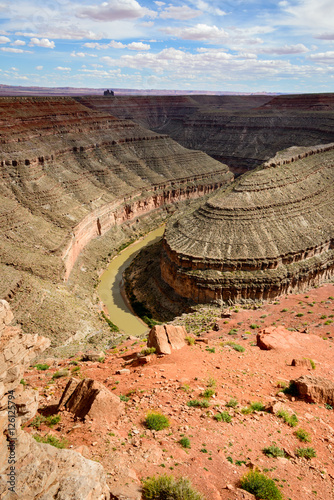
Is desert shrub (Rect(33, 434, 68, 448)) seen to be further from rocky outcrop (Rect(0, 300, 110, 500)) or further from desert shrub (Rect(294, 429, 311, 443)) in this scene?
desert shrub (Rect(294, 429, 311, 443))

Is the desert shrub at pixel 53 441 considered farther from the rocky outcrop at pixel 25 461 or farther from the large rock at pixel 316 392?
the large rock at pixel 316 392

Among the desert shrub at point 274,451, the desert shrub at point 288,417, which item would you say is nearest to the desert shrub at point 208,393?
the desert shrub at point 288,417

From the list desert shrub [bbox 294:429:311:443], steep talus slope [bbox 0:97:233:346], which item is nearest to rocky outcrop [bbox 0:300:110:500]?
desert shrub [bbox 294:429:311:443]

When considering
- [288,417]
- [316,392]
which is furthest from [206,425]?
[316,392]

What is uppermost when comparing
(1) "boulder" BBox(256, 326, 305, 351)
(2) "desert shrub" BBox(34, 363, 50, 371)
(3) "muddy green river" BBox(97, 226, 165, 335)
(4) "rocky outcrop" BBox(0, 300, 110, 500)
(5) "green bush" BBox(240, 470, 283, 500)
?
(4) "rocky outcrop" BBox(0, 300, 110, 500)

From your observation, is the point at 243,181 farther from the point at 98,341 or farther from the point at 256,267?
the point at 98,341

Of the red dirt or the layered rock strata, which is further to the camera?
the layered rock strata
